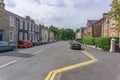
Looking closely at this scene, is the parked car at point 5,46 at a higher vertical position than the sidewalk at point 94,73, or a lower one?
higher

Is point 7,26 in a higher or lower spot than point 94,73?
higher

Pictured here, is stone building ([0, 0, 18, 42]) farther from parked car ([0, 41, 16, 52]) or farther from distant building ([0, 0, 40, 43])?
parked car ([0, 41, 16, 52])

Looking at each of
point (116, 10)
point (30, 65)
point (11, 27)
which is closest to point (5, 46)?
point (30, 65)

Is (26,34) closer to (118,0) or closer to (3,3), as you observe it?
(3,3)

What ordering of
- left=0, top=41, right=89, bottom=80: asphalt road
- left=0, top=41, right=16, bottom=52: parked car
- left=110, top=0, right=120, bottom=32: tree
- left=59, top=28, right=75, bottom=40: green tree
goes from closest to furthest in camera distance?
1. left=0, top=41, right=89, bottom=80: asphalt road
2. left=110, top=0, right=120, bottom=32: tree
3. left=0, top=41, right=16, bottom=52: parked car
4. left=59, top=28, right=75, bottom=40: green tree

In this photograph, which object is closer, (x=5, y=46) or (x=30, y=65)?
(x=30, y=65)

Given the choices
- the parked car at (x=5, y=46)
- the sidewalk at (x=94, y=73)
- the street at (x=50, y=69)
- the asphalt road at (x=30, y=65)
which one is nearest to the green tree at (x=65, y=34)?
the parked car at (x=5, y=46)

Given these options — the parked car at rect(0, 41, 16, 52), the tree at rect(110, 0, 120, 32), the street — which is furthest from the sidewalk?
the parked car at rect(0, 41, 16, 52)

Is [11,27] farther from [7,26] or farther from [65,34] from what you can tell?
[65,34]

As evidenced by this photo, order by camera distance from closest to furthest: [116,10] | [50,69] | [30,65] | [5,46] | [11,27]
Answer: [50,69] < [30,65] < [116,10] < [5,46] < [11,27]

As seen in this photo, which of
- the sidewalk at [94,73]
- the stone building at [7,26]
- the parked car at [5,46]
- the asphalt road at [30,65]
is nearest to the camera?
the sidewalk at [94,73]

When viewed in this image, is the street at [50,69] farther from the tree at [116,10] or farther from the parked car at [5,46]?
the parked car at [5,46]

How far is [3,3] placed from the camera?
46219mm

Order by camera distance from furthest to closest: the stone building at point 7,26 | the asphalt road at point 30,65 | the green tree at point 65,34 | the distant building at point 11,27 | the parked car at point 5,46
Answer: the green tree at point 65,34 → the distant building at point 11,27 → the stone building at point 7,26 → the parked car at point 5,46 → the asphalt road at point 30,65
